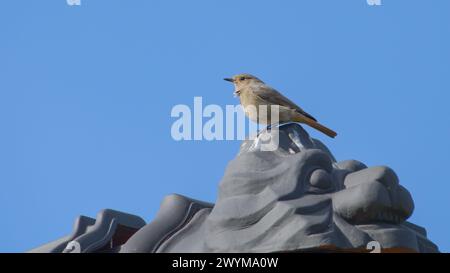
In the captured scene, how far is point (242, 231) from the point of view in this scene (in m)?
6.46

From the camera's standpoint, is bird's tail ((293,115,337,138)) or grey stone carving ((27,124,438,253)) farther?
bird's tail ((293,115,337,138))

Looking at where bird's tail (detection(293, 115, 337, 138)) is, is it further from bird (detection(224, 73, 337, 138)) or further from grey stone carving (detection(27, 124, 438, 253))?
grey stone carving (detection(27, 124, 438, 253))

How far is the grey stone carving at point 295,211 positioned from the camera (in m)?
6.32

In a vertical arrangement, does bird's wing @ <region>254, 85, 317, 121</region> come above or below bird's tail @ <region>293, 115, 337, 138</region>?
above

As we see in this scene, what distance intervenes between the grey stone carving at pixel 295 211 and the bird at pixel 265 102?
991 mm

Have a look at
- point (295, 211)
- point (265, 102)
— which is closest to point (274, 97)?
point (265, 102)

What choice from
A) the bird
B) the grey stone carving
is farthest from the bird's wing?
the grey stone carving

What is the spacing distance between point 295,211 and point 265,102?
2.16m

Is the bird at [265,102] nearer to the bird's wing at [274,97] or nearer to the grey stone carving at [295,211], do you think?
the bird's wing at [274,97]

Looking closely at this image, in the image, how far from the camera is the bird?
8070mm

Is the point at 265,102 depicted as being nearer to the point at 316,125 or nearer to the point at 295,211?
the point at 316,125

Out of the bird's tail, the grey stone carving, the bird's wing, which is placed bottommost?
the grey stone carving

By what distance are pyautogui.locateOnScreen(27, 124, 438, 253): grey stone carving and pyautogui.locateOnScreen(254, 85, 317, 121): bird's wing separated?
102 centimetres
